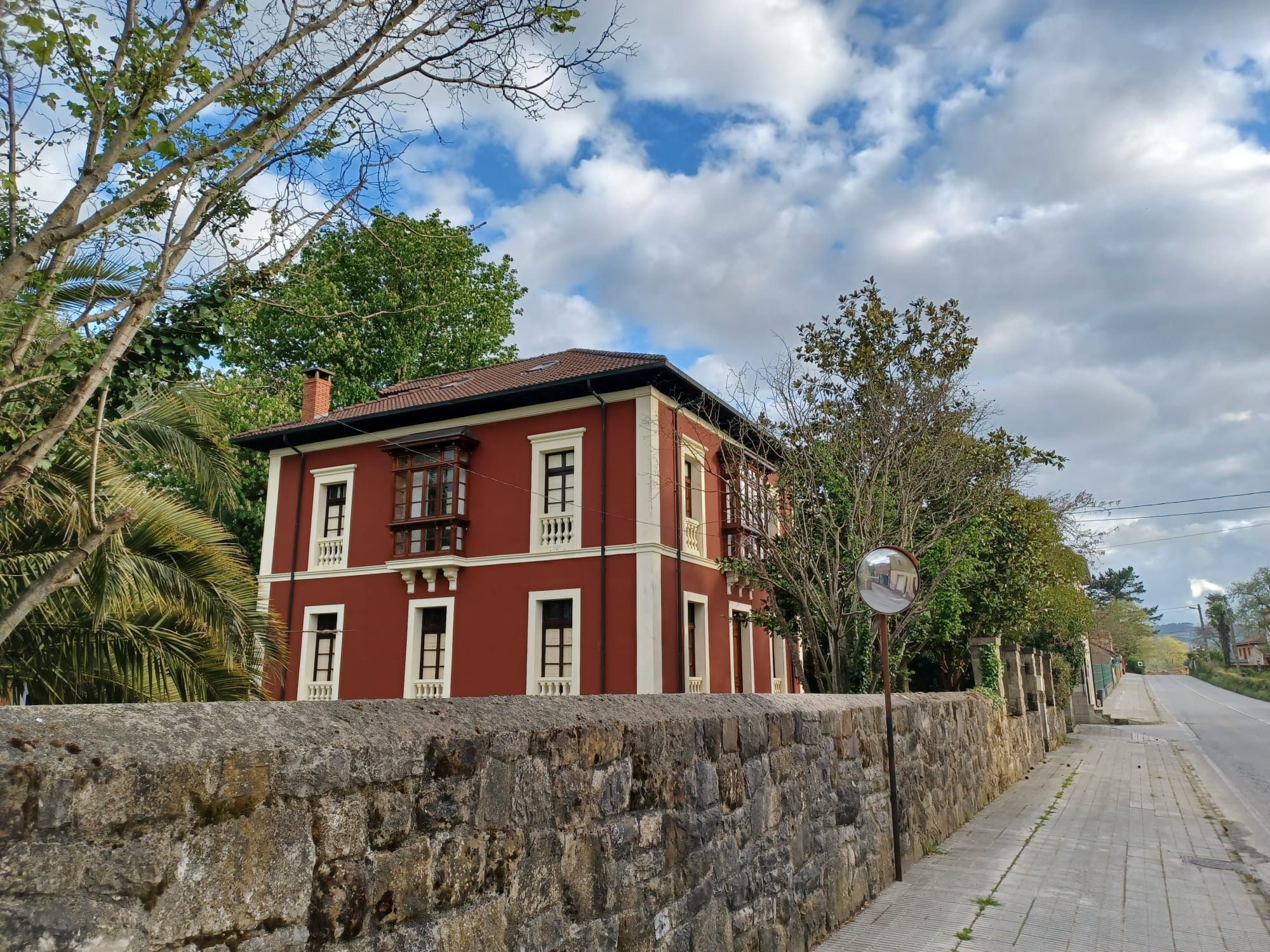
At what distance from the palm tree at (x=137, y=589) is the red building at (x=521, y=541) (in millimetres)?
9153

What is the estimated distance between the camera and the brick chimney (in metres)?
20.8

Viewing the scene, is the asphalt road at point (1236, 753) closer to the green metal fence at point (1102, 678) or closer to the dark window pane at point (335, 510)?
the green metal fence at point (1102, 678)

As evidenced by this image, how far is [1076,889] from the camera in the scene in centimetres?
596

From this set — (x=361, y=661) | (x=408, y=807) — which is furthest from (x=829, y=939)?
(x=361, y=661)

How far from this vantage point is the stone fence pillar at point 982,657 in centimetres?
1244

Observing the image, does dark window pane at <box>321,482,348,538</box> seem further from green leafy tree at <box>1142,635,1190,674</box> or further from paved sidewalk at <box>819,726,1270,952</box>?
green leafy tree at <box>1142,635,1190,674</box>

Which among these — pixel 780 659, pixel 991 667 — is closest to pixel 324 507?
pixel 780 659

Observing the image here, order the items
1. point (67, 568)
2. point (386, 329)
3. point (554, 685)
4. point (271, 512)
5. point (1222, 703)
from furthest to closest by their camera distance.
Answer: point (1222, 703) < point (386, 329) < point (271, 512) < point (554, 685) < point (67, 568)

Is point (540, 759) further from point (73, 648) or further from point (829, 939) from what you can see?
point (73, 648)

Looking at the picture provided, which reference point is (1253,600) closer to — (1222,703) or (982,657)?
(1222,703)

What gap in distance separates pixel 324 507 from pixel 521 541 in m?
5.56

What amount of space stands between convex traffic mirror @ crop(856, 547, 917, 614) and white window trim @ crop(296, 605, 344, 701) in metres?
14.2

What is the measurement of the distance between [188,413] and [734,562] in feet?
37.0

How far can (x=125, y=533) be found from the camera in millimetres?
6164
